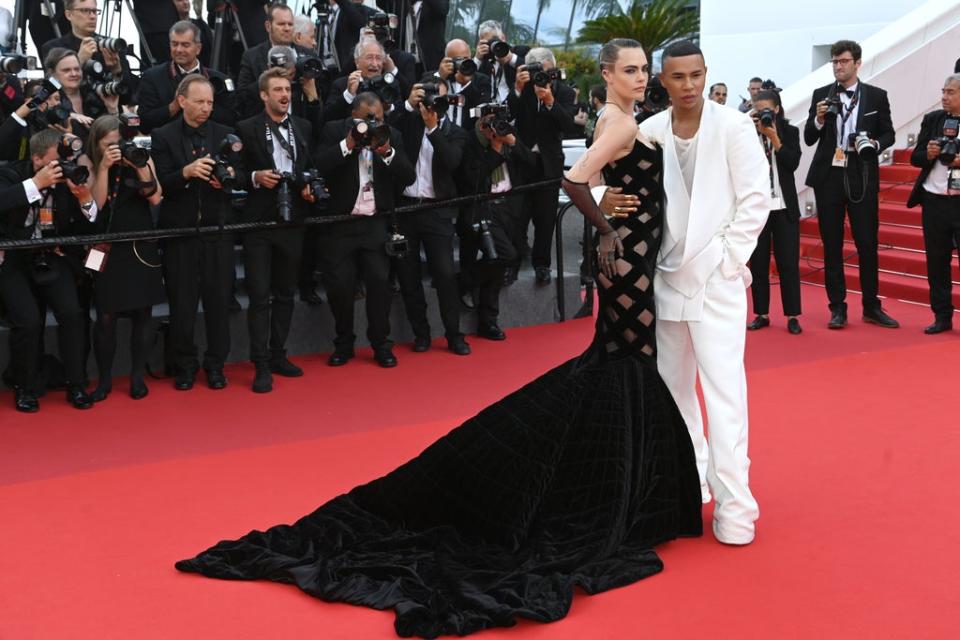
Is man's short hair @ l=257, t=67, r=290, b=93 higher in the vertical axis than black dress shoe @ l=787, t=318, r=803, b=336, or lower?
higher

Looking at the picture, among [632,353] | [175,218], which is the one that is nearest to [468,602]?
[632,353]

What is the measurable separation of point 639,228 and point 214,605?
6.52 ft

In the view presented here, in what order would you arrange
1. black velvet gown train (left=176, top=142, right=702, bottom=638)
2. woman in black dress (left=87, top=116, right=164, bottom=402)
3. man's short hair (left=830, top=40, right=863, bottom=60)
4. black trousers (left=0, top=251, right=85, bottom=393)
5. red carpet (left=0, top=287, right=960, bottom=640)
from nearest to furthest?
red carpet (left=0, top=287, right=960, bottom=640) → black velvet gown train (left=176, top=142, right=702, bottom=638) → black trousers (left=0, top=251, right=85, bottom=393) → woman in black dress (left=87, top=116, right=164, bottom=402) → man's short hair (left=830, top=40, right=863, bottom=60)

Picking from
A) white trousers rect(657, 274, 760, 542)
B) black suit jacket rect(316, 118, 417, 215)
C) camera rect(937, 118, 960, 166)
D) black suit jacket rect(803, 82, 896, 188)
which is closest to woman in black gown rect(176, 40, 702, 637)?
white trousers rect(657, 274, 760, 542)

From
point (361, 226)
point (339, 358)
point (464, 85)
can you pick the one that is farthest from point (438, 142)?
point (339, 358)

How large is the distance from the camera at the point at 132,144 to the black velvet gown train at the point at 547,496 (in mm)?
2927

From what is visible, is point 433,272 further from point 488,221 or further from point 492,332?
point 492,332

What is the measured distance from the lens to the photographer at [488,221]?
8344mm

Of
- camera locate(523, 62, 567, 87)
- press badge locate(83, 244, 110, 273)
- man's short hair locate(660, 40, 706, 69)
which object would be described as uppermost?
camera locate(523, 62, 567, 87)

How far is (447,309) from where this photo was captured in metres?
8.27

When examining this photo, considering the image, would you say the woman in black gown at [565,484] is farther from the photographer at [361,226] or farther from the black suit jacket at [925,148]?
the black suit jacket at [925,148]

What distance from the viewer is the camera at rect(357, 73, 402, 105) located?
7.96 metres

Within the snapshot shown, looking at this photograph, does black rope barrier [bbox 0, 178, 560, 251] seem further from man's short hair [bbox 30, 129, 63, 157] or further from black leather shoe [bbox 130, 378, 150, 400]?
black leather shoe [bbox 130, 378, 150, 400]

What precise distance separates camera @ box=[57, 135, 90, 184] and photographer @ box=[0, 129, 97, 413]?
0.8 inches
